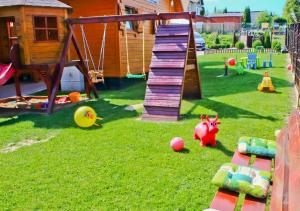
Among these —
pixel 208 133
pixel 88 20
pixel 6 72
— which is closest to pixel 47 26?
pixel 88 20

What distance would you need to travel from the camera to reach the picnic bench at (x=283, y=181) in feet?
6.05

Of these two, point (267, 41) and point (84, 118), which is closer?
point (84, 118)

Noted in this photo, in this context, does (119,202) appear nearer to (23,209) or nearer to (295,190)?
(23,209)

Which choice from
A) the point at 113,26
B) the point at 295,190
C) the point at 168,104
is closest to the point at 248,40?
the point at 113,26

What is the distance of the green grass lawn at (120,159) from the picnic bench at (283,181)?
70cm

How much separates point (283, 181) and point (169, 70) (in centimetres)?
589

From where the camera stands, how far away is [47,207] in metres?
3.70

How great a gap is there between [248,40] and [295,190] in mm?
35598

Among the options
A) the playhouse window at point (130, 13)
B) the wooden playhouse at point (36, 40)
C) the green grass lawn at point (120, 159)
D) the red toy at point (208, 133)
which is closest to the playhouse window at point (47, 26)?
the wooden playhouse at point (36, 40)

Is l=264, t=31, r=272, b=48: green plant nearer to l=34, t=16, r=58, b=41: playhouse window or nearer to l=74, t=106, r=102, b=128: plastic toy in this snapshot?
l=34, t=16, r=58, b=41: playhouse window

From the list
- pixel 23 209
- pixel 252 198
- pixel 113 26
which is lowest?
pixel 23 209

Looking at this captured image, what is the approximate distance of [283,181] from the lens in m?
2.28

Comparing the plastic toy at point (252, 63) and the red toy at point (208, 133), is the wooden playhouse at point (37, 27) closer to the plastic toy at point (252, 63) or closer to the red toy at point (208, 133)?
the red toy at point (208, 133)

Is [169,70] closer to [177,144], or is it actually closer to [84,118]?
[84,118]
